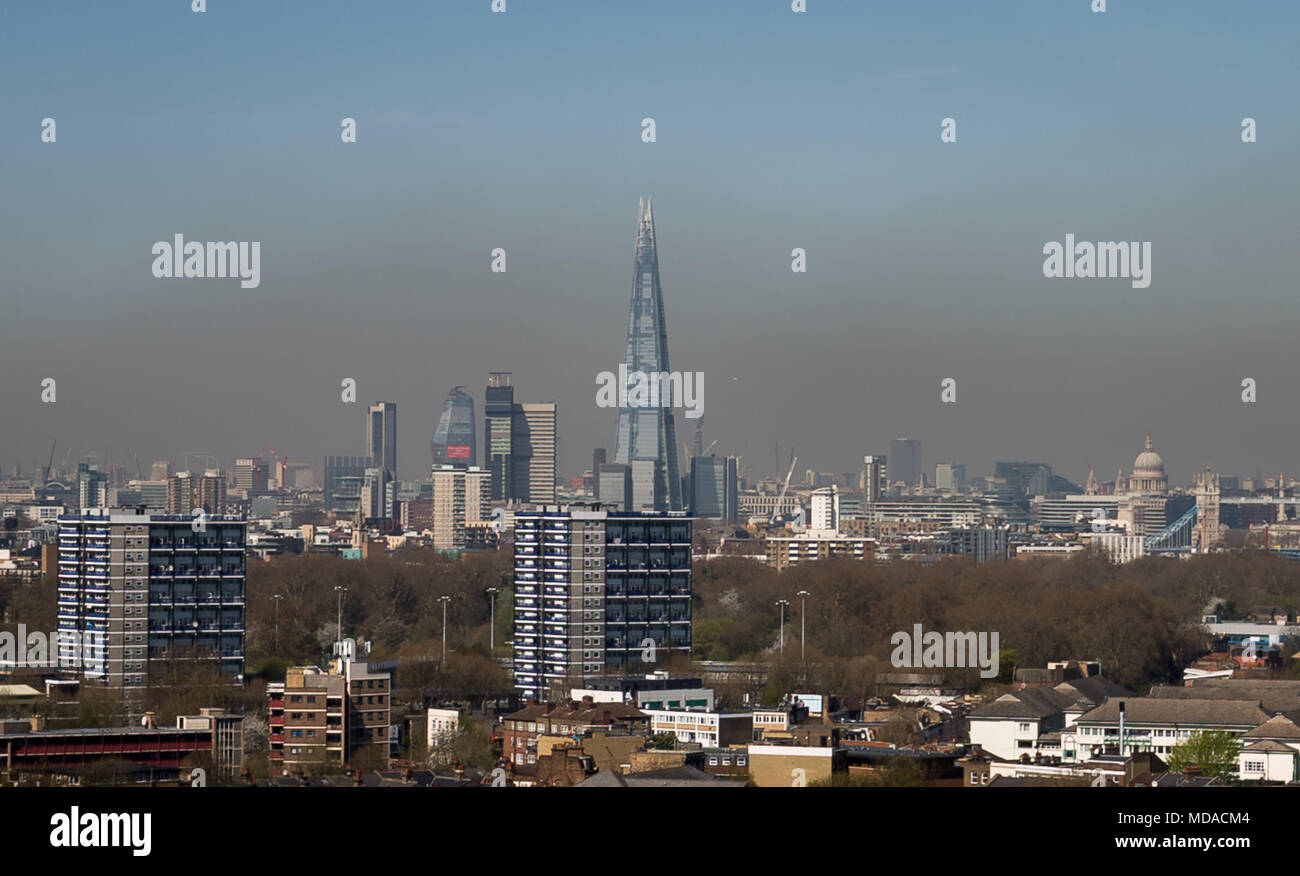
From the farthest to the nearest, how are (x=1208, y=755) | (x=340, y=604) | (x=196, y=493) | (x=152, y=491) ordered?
(x=152, y=491), (x=196, y=493), (x=340, y=604), (x=1208, y=755)

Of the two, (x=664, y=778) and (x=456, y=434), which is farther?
(x=456, y=434)

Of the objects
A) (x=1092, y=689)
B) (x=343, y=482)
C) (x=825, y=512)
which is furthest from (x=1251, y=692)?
(x=343, y=482)

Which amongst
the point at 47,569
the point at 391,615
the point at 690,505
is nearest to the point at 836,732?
the point at 391,615

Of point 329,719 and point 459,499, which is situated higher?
point 459,499

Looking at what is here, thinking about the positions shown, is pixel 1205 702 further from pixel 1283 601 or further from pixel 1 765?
pixel 1283 601

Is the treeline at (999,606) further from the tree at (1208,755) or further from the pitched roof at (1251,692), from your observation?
the tree at (1208,755)

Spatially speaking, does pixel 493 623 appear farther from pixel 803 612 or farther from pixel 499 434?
pixel 499 434
